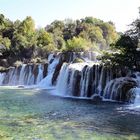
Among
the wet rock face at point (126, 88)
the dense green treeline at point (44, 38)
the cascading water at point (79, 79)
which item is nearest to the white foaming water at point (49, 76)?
the cascading water at point (79, 79)

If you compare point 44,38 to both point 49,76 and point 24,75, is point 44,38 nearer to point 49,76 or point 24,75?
point 24,75

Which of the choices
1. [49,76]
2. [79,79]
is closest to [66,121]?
[79,79]

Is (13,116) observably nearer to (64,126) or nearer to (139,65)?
(64,126)

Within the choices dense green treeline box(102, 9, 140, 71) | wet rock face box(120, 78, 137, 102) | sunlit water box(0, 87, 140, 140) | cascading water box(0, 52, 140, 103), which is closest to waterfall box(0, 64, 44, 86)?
cascading water box(0, 52, 140, 103)

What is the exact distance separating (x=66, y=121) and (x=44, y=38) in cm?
4682

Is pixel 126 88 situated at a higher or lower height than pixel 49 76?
lower

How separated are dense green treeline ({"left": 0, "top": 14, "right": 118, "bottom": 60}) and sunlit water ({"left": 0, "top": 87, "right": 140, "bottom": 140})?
2430cm

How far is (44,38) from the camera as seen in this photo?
67.9 meters

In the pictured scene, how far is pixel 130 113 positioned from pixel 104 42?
53100mm

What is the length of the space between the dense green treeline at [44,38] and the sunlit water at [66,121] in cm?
2430

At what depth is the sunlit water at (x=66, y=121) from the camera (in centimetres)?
1848

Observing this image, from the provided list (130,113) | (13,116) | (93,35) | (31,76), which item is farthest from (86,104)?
(93,35)

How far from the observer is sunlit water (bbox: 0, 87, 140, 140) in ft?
60.6

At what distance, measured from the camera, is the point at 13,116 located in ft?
76.8
